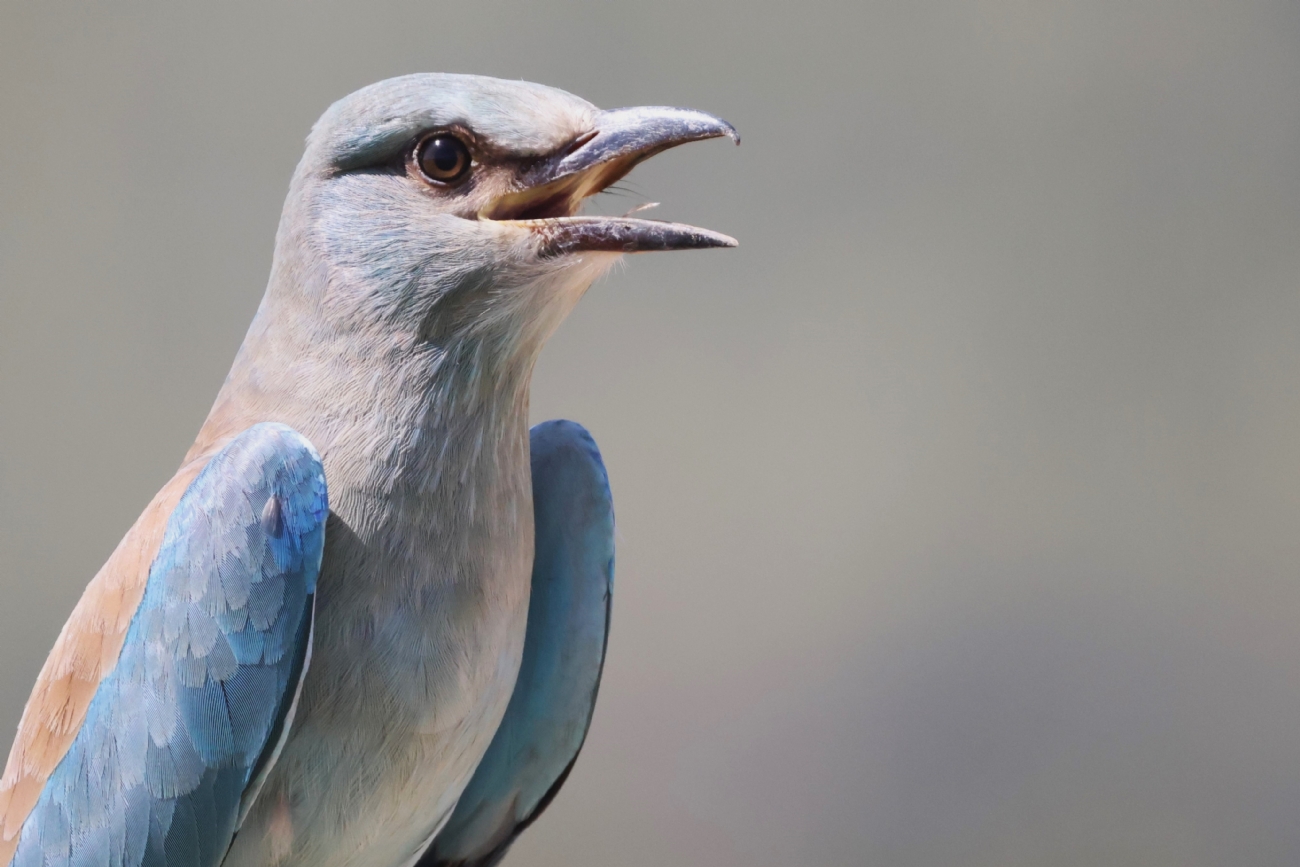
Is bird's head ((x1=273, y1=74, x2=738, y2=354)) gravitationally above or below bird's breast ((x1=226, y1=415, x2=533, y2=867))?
above

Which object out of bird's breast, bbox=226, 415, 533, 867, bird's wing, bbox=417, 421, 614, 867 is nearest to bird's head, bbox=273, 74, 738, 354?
bird's breast, bbox=226, 415, 533, 867

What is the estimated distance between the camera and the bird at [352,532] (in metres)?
1.04

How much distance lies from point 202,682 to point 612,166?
584 millimetres

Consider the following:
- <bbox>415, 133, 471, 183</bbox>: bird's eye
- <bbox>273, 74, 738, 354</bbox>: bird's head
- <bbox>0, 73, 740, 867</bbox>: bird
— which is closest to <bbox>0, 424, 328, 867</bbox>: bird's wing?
<bbox>0, 73, 740, 867</bbox>: bird

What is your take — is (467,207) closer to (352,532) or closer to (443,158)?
(443,158)

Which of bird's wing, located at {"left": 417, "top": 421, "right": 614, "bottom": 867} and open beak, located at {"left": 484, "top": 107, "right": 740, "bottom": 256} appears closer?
open beak, located at {"left": 484, "top": 107, "right": 740, "bottom": 256}

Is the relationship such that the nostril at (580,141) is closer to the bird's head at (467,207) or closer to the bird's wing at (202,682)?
the bird's head at (467,207)

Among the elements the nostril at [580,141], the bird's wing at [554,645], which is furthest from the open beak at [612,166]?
the bird's wing at [554,645]

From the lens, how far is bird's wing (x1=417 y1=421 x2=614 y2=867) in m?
1.36

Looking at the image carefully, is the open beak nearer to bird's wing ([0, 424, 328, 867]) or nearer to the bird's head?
the bird's head

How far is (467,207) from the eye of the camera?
3.66 feet

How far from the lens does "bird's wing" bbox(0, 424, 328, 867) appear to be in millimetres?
1033

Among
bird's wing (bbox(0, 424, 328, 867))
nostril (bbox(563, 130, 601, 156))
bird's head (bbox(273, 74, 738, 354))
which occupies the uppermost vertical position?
nostril (bbox(563, 130, 601, 156))

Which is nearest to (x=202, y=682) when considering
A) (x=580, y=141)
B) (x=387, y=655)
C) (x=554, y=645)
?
(x=387, y=655)
